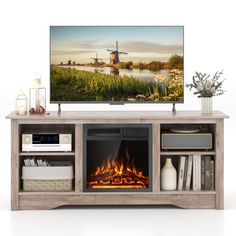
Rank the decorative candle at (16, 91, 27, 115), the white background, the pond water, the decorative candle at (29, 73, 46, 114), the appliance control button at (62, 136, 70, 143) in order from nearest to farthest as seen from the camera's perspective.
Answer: the appliance control button at (62, 136, 70, 143) → the decorative candle at (16, 91, 27, 115) → the decorative candle at (29, 73, 46, 114) → the pond water → the white background

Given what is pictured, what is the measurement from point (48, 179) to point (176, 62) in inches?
63.5

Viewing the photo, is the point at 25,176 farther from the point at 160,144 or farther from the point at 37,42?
the point at 37,42

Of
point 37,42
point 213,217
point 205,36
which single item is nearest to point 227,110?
point 205,36

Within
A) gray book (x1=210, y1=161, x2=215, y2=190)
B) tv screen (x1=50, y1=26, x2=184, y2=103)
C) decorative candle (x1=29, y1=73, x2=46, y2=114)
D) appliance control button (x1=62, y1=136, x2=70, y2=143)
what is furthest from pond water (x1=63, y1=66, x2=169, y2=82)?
gray book (x1=210, y1=161, x2=215, y2=190)

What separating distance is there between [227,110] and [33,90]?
298 centimetres

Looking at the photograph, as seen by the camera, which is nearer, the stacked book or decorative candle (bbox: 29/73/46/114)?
the stacked book

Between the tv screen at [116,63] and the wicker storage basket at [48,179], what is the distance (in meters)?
0.72

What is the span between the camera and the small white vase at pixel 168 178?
8.21 metres

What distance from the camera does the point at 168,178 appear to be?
822 cm

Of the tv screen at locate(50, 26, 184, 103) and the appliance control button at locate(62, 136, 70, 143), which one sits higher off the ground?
the tv screen at locate(50, 26, 184, 103)

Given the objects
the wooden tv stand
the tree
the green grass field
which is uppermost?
the tree

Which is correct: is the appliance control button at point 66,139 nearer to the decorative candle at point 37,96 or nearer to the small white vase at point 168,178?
the decorative candle at point 37,96

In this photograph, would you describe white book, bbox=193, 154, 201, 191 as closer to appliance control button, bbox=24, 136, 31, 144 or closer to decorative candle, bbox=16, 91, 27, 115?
appliance control button, bbox=24, 136, 31, 144

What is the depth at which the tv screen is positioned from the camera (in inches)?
335
